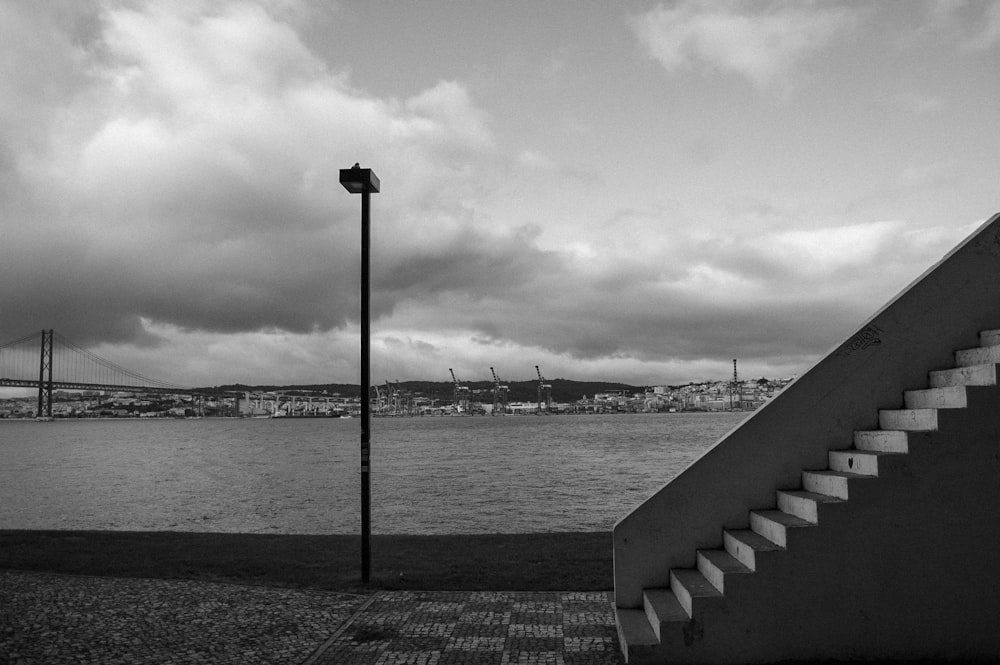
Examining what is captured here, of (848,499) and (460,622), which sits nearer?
(848,499)

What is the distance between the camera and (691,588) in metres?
5.61

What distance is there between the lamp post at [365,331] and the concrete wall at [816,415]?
11.6 feet

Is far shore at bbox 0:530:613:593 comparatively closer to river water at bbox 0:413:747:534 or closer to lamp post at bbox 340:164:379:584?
lamp post at bbox 340:164:379:584

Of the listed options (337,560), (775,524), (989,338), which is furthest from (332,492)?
(989,338)

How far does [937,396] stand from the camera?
557 centimetres

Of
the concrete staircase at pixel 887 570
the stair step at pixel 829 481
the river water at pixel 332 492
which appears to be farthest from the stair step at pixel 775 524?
the river water at pixel 332 492

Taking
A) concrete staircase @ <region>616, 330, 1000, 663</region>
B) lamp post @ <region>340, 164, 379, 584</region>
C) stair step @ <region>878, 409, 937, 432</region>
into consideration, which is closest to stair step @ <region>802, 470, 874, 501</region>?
concrete staircase @ <region>616, 330, 1000, 663</region>

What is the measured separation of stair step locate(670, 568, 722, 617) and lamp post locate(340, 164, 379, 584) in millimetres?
3967

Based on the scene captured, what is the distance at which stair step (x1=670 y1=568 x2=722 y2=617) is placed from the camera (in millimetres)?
5387

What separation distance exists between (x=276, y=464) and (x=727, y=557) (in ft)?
177

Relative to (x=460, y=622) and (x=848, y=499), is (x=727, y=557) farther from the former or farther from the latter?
(x=460, y=622)

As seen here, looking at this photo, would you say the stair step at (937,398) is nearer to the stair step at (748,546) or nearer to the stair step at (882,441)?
the stair step at (882,441)

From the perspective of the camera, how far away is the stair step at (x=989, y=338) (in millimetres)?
5699

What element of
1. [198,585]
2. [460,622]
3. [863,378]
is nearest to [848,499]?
[863,378]
